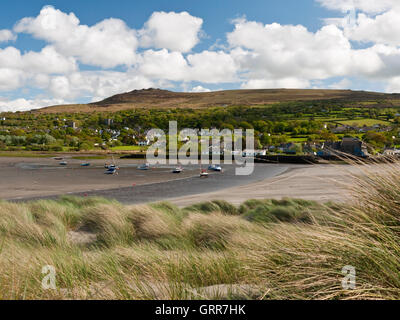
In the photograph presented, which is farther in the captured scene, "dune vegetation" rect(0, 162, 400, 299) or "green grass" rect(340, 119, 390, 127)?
"green grass" rect(340, 119, 390, 127)

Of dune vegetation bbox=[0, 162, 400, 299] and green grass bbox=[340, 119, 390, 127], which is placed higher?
green grass bbox=[340, 119, 390, 127]

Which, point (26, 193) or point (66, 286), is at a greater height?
point (66, 286)

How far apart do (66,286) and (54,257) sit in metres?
0.60

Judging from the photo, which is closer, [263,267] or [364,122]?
[263,267]

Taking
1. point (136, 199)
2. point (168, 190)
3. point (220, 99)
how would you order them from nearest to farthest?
1. point (136, 199)
2. point (168, 190)
3. point (220, 99)

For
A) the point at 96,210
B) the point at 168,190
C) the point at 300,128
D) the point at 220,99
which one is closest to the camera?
the point at 96,210

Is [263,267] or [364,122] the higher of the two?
[364,122]

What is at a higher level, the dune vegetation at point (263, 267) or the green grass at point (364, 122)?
the green grass at point (364, 122)

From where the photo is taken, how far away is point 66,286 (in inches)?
131

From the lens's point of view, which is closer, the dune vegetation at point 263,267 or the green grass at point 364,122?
the dune vegetation at point 263,267

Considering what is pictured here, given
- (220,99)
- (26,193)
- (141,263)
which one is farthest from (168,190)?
(220,99)
